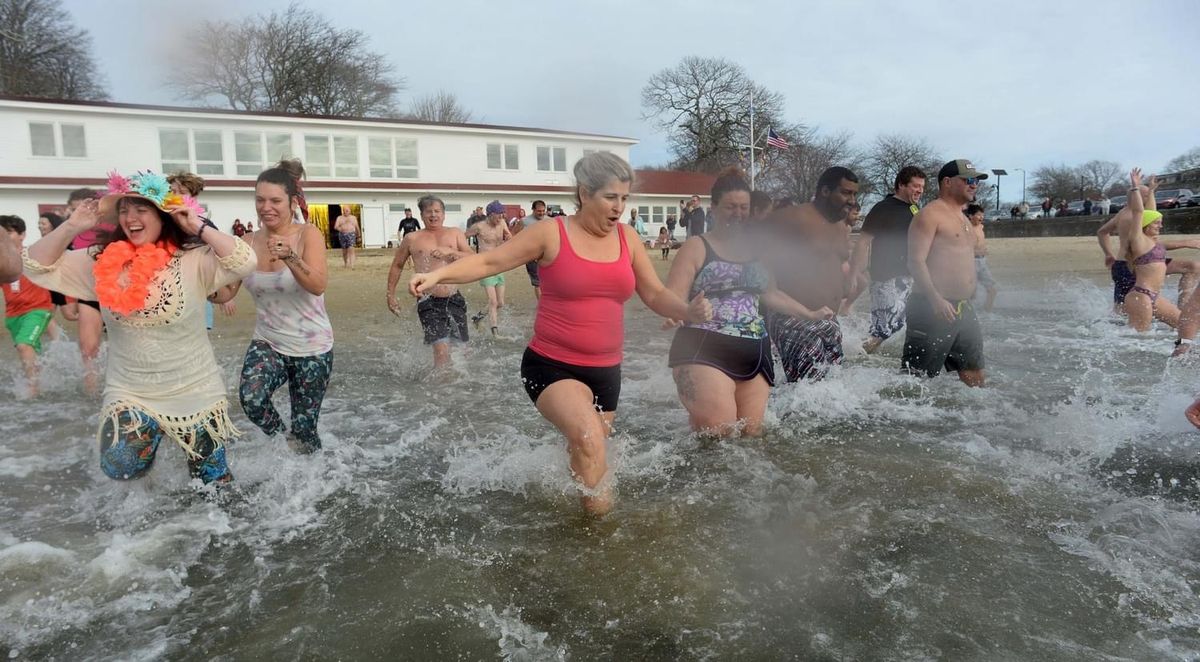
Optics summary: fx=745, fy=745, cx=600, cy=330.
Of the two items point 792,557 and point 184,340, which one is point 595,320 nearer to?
point 792,557

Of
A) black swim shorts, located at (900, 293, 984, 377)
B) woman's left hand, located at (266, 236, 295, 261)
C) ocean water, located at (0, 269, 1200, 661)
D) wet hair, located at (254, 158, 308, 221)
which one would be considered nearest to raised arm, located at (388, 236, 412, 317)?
ocean water, located at (0, 269, 1200, 661)

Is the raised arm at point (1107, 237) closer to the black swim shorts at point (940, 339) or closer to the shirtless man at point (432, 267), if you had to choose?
the black swim shorts at point (940, 339)

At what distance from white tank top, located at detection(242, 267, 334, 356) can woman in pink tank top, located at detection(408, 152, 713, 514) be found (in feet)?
3.57

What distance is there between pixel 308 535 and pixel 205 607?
2.22ft

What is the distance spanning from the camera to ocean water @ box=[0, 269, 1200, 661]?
2.55 meters

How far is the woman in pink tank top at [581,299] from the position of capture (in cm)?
337

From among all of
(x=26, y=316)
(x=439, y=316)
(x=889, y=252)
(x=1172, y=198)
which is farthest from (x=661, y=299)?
(x=1172, y=198)

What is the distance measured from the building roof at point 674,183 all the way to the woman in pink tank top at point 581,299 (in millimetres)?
33303

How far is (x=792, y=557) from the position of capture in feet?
10.2

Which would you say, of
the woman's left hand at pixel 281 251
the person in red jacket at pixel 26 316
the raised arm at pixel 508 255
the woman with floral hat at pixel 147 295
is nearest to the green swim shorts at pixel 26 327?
the person in red jacket at pixel 26 316

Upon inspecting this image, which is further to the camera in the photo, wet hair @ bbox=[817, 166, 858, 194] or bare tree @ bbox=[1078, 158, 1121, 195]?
bare tree @ bbox=[1078, 158, 1121, 195]

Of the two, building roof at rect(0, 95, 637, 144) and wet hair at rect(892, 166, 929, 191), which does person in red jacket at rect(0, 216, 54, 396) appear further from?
building roof at rect(0, 95, 637, 144)

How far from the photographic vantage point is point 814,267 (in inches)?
203

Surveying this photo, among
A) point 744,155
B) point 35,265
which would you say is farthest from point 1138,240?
point 744,155
